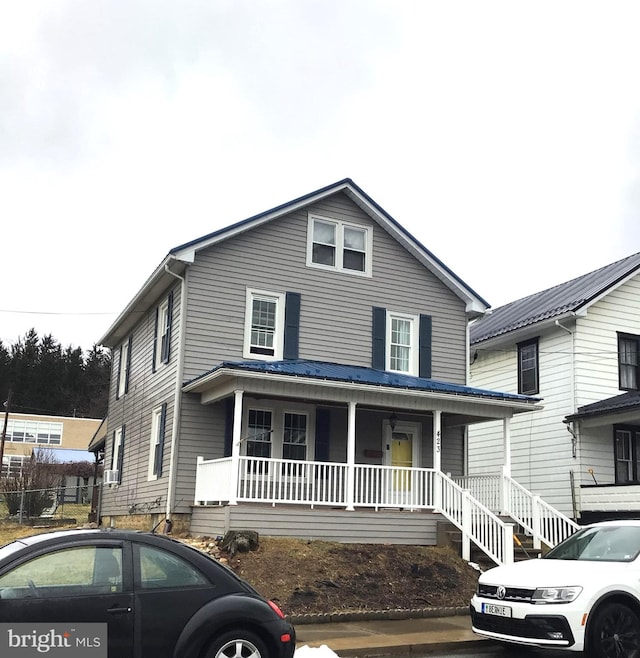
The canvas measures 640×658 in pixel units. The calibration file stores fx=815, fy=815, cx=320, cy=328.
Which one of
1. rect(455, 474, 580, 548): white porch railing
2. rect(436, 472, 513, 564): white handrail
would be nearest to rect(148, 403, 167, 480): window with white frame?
rect(436, 472, 513, 564): white handrail

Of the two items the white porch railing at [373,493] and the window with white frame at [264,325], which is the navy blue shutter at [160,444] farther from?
the window with white frame at [264,325]

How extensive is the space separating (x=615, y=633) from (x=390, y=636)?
3149 millimetres

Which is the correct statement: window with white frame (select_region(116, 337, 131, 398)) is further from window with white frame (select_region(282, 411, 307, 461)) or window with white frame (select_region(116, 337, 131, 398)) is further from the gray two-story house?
window with white frame (select_region(282, 411, 307, 461))

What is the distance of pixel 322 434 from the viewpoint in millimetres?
18766

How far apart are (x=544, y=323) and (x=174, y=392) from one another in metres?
10.2

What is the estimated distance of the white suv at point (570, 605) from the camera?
8648 mm

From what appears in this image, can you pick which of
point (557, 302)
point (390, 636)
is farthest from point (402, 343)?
point (390, 636)

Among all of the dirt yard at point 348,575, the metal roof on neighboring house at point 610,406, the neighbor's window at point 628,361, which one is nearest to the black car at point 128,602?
the dirt yard at point 348,575

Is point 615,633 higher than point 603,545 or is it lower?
lower

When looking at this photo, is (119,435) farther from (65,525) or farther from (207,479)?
(207,479)

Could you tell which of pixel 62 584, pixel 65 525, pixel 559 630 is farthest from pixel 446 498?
pixel 65 525

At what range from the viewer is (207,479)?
1667 centimetres

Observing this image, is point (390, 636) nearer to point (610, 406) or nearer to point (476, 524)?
point (476, 524)

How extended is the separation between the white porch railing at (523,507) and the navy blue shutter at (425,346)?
2803 mm
